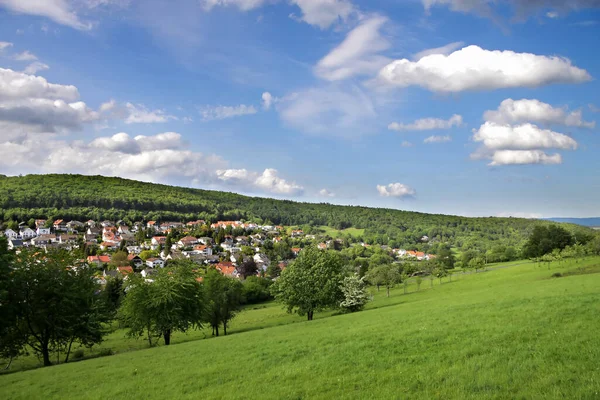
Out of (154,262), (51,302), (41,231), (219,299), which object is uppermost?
(41,231)

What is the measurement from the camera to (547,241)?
91.6 meters

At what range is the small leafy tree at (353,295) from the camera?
47750 mm

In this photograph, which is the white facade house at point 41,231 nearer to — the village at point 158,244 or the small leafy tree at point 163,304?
the village at point 158,244

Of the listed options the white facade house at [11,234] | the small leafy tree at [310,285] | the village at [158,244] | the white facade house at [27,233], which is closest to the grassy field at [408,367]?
the small leafy tree at [310,285]

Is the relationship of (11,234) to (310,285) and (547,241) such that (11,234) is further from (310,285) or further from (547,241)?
(547,241)

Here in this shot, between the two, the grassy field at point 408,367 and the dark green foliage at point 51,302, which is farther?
the dark green foliage at point 51,302

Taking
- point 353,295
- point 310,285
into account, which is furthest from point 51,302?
point 353,295

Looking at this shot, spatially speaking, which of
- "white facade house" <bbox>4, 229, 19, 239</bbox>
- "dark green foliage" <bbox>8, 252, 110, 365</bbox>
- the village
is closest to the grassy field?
"dark green foliage" <bbox>8, 252, 110, 365</bbox>

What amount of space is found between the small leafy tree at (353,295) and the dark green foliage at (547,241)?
62189 mm

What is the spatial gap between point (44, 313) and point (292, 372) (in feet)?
94.1

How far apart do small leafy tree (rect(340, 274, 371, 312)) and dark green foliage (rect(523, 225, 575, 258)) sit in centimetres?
6219

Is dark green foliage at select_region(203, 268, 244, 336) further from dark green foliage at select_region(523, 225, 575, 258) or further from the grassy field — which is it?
dark green foliage at select_region(523, 225, 575, 258)

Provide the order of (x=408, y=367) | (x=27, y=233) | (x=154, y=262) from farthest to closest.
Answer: (x=27, y=233) < (x=154, y=262) < (x=408, y=367)

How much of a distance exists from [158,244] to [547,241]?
138818 millimetres
